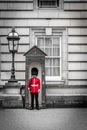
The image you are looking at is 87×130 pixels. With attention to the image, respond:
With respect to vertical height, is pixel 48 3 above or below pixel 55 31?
above

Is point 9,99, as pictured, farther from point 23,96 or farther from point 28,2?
point 28,2

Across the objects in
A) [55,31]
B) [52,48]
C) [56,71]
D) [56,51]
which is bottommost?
[56,71]

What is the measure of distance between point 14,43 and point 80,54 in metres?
3.17

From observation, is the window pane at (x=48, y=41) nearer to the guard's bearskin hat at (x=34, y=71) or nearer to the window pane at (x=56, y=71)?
the window pane at (x=56, y=71)

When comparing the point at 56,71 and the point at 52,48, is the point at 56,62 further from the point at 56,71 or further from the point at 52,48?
the point at 52,48

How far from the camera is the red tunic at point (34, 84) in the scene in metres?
16.5

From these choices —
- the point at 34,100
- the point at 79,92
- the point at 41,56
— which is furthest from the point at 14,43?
the point at 79,92

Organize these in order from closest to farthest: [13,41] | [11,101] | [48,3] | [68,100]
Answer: [11,101] < [13,41] < [68,100] < [48,3]

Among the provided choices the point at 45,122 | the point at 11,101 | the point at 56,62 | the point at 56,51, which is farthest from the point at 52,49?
the point at 45,122

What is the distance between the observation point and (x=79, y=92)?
1862 centimetres

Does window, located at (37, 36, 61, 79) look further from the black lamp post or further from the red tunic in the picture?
the red tunic

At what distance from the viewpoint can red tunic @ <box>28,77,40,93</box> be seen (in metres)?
16.5

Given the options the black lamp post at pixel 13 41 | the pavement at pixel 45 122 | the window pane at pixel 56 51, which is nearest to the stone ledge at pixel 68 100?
the black lamp post at pixel 13 41

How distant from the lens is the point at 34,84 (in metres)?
16.5
